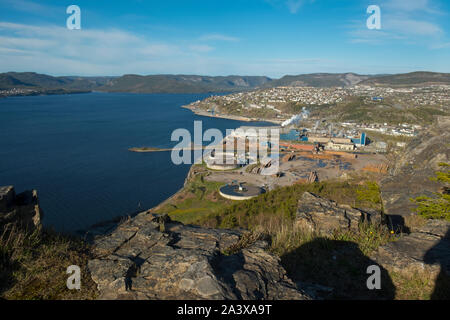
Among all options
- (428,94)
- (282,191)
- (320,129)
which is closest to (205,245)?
(282,191)

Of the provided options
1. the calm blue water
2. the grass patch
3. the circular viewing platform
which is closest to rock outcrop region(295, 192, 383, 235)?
the grass patch

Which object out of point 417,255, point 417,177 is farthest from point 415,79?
point 417,255

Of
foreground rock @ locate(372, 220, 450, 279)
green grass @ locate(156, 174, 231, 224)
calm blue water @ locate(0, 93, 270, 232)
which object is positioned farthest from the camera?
calm blue water @ locate(0, 93, 270, 232)

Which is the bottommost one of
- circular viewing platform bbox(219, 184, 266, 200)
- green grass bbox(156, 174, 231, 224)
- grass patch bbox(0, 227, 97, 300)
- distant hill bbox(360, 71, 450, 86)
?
green grass bbox(156, 174, 231, 224)

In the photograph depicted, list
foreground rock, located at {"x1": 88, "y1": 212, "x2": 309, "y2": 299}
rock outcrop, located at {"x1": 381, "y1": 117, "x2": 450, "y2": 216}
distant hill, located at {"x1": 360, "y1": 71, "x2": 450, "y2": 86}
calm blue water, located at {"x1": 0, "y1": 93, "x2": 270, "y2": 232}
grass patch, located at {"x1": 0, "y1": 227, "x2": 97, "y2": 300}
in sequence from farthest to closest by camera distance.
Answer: distant hill, located at {"x1": 360, "y1": 71, "x2": 450, "y2": 86}
calm blue water, located at {"x1": 0, "y1": 93, "x2": 270, "y2": 232}
rock outcrop, located at {"x1": 381, "y1": 117, "x2": 450, "y2": 216}
grass patch, located at {"x1": 0, "y1": 227, "x2": 97, "y2": 300}
foreground rock, located at {"x1": 88, "y1": 212, "x2": 309, "y2": 299}

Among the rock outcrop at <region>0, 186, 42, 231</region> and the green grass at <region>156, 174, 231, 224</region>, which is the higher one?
the rock outcrop at <region>0, 186, 42, 231</region>

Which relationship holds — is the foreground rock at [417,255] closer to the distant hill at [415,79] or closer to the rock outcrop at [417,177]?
the rock outcrop at [417,177]

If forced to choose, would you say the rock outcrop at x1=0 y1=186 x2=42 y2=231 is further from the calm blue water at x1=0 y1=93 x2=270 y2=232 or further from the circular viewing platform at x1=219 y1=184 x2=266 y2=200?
the circular viewing platform at x1=219 y1=184 x2=266 y2=200
